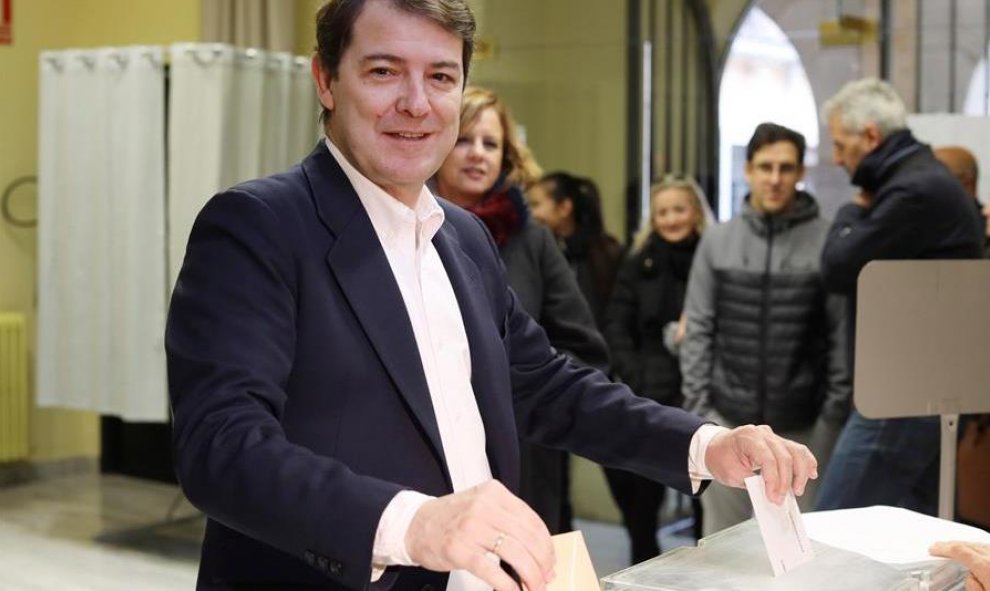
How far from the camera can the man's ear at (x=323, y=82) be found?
1.56 m

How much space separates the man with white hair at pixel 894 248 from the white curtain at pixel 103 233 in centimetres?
248

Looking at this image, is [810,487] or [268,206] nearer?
[268,206]

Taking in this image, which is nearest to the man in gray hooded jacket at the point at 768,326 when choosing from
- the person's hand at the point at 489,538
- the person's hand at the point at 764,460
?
the person's hand at the point at 764,460

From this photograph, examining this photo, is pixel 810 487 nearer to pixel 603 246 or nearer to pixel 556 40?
pixel 603 246

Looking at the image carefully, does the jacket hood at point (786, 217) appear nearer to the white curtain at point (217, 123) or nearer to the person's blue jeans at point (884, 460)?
the person's blue jeans at point (884, 460)

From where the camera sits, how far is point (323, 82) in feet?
5.14

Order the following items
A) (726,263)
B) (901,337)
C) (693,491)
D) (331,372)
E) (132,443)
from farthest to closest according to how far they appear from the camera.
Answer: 1. (132,443)
2. (726,263)
3. (901,337)
4. (693,491)
5. (331,372)

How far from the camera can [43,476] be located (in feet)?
21.9

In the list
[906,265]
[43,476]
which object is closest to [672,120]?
[906,265]

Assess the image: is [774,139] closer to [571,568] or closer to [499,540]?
[571,568]

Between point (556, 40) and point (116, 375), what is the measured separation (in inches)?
83.3

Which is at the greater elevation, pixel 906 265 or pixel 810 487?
pixel 906 265

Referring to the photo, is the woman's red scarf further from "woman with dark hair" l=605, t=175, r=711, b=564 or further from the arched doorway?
the arched doorway

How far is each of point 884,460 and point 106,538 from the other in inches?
126
